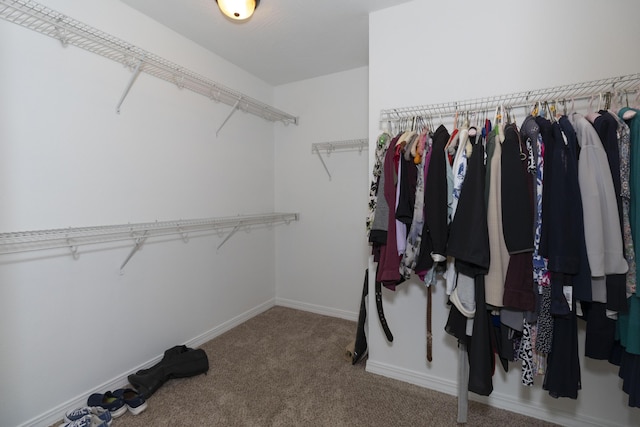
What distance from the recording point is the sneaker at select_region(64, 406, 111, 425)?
1503mm

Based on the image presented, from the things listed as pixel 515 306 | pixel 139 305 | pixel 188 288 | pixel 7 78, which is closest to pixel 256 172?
pixel 188 288

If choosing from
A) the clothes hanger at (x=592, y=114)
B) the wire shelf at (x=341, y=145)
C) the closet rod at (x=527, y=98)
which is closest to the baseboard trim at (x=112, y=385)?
the wire shelf at (x=341, y=145)

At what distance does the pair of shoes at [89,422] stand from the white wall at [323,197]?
1897 mm

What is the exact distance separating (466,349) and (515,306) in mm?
376

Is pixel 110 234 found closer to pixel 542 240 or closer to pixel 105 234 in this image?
pixel 105 234

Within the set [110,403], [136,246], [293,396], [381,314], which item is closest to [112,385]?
[110,403]

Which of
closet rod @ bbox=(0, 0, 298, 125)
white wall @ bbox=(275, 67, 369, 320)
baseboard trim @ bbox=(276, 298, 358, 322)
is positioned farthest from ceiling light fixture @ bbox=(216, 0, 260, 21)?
baseboard trim @ bbox=(276, 298, 358, 322)

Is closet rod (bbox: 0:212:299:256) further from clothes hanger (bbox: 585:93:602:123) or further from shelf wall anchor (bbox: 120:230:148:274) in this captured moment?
clothes hanger (bbox: 585:93:602:123)

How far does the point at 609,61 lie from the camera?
142 centimetres

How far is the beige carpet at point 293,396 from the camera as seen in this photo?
1591 millimetres

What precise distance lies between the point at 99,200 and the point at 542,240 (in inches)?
92.4

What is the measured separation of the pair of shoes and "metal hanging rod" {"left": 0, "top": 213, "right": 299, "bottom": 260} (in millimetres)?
821

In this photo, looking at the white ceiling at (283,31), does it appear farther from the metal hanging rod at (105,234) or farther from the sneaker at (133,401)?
the sneaker at (133,401)

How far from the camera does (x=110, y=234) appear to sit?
1773 millimetres
